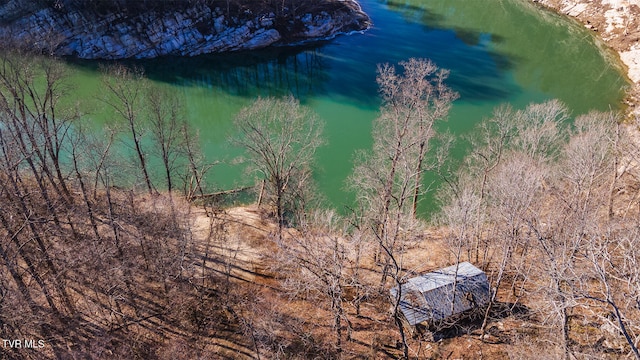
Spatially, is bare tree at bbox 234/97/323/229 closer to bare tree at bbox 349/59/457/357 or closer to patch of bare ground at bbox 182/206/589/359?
patch of bare ground at bbox 182/206/589/359

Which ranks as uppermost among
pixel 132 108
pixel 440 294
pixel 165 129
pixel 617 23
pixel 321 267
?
pixel 617 23

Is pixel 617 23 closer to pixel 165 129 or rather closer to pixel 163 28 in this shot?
pixel 163 28

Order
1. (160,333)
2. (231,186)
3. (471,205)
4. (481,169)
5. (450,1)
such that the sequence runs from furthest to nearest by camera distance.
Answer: (450,1) → (231,186) → (481,169) → (160,333) → (471,205)

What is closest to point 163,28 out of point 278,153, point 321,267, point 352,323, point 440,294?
point 278,153

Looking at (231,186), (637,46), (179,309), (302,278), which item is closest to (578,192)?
(302,278)

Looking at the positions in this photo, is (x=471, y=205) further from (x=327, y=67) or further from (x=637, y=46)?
(x=637, y=46)

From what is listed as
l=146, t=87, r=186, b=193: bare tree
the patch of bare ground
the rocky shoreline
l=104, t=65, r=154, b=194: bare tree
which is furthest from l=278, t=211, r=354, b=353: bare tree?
the rocky shoreline
